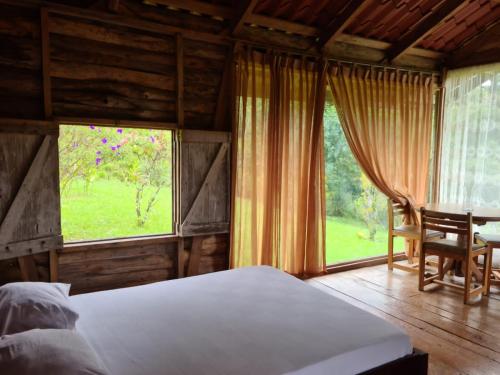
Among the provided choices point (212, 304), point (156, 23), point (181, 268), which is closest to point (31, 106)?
point (156, 23)

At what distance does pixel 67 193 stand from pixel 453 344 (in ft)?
12.5

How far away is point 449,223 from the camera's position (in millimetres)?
3453

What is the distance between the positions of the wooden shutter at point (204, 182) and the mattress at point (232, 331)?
113 cm

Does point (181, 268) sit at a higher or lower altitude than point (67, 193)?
lower

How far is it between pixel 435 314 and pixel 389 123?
2.28 m

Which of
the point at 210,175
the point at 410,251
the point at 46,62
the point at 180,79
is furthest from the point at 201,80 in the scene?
the point at 410,251

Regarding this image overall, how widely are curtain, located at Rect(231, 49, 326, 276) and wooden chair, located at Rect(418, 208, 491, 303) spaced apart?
3.43 ft

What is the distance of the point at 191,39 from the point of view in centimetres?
334

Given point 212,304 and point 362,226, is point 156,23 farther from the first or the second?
point 362,226

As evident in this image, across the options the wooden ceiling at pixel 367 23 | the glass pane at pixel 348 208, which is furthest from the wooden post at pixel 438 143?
the glass pane at pixel 348 208

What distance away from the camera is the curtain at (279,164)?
3619mm

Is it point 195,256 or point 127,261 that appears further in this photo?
point 195,256

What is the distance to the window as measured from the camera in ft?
13.1

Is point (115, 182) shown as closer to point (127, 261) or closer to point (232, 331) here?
point (127, 261)
